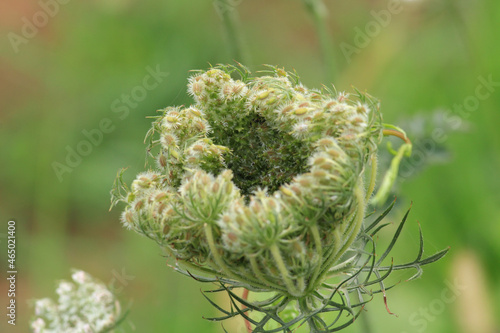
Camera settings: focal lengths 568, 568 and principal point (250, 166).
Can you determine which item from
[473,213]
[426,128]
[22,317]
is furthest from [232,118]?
[22,317]

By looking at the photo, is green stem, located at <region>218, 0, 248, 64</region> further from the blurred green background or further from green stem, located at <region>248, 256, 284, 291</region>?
green stem, located at <region>248, 256, 284, 291</region>

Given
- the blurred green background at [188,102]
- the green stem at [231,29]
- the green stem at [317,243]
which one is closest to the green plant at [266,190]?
the green stem at [317,243]

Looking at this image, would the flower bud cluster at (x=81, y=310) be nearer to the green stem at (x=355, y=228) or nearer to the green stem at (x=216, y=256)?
the green stem at (x=216, y=256)

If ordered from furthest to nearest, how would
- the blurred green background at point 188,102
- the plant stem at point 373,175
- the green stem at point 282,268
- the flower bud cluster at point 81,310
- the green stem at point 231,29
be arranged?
the blurred green background at point 188,102 → the green stem at point 231,29 → the flower bud cluster at point 81,310 → the plant stem at point 373,175 → the green stem at point 282,268

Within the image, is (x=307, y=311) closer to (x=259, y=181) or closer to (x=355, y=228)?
(x=355, y=228)

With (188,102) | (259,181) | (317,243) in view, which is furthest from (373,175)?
(188,102)

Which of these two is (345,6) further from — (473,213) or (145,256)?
(145,256)
